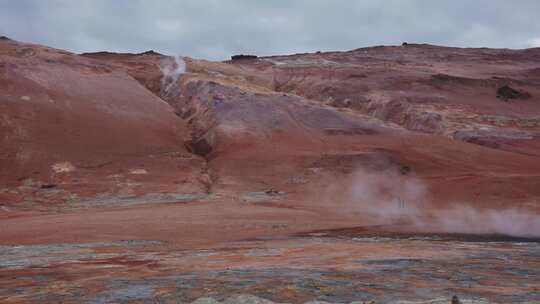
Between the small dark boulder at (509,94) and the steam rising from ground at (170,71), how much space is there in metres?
34.5

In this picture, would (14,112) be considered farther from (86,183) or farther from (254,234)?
(254,234)

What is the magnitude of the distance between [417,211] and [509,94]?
38.6 meters

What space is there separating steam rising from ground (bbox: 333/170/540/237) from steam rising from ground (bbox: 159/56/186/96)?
28.9 meters

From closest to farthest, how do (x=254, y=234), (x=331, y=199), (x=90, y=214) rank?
(x=254, y=234) → (x=90, y=214) → (x=331, y=199)

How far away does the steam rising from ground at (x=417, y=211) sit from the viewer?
2500cm

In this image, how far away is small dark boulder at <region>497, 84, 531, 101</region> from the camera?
210 feet

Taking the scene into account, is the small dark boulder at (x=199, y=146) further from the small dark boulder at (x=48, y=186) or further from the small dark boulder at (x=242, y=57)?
the small dark boulder at (x=242, y=57)

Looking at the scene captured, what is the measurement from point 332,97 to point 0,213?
40.8 meters

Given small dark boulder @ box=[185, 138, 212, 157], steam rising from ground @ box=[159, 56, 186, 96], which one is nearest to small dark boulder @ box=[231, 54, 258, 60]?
steam rising from ground @ box=[159, 56, 186, 96]

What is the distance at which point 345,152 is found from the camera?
144 feet

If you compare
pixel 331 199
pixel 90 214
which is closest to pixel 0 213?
pixel 90 214

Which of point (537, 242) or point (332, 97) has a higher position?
point (332, 97)

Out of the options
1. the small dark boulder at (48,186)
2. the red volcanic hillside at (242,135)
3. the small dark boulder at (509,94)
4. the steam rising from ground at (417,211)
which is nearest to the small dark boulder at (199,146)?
the red volcanic hillside at (242,135)

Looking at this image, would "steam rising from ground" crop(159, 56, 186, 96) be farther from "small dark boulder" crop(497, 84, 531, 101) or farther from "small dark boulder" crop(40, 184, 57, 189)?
"small dark boulder" crop(497, 84, 531, 101)
